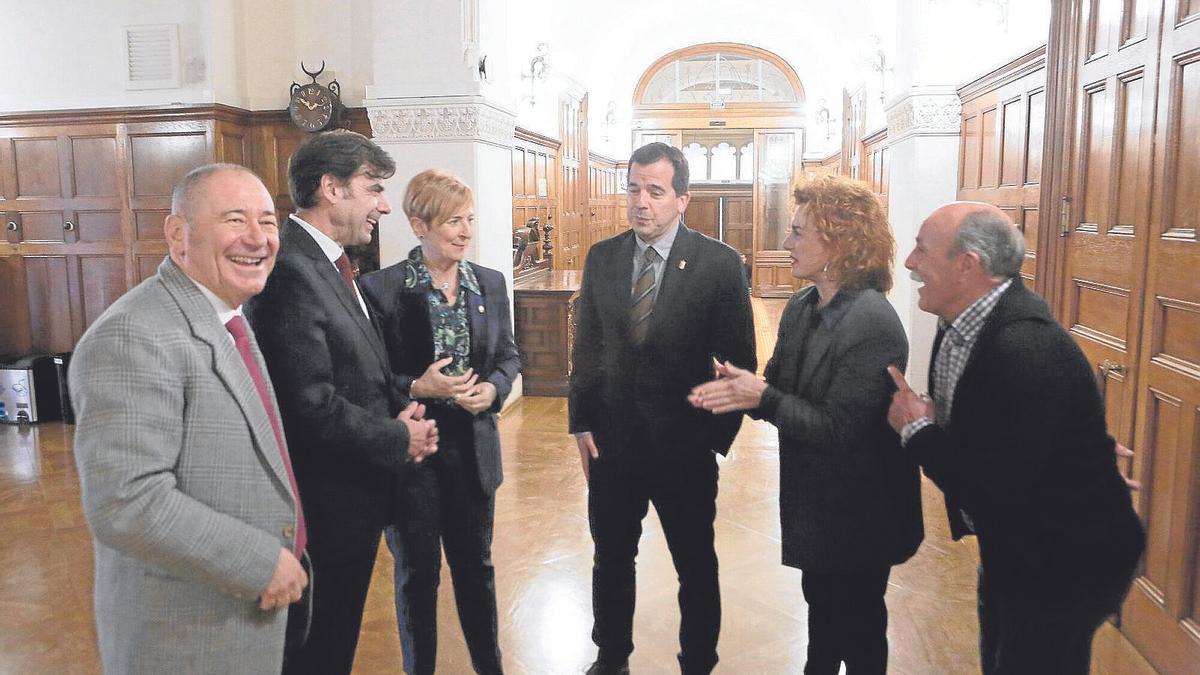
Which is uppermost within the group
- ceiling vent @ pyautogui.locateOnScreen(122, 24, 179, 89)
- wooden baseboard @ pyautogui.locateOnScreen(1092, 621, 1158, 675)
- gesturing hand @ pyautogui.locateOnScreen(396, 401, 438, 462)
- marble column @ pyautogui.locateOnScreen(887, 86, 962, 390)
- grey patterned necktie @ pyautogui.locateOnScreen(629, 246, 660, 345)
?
ceiling vent @ pyautogui.locateOnScreen(122, 24, 179, 89)

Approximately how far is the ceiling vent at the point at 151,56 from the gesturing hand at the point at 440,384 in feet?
19.6

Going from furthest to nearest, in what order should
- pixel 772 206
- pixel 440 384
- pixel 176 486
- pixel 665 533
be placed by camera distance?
1. pixel 772 206
2. pixel 665 533
3. pixel 440 384
4. pixel 176 486

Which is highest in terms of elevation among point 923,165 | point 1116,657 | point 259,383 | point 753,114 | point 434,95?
point 753,114

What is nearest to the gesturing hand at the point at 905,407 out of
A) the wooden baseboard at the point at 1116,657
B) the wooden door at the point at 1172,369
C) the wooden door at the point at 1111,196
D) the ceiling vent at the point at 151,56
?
the wooden door at the point at 1172,369

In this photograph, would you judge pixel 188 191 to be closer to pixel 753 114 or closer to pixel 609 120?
pixel 609 120

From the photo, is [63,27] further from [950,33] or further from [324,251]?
[950,33]

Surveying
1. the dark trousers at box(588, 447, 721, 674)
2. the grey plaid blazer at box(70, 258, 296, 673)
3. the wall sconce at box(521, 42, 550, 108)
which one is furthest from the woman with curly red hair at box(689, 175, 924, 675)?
the wall sconce at box(521, 42, 550, 108)

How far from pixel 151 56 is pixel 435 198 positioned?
5956 mm

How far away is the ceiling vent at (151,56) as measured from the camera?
7.16m

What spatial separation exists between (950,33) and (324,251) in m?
6.16

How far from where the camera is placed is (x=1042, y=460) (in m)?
1.81

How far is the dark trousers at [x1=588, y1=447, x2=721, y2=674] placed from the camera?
2.77 metres

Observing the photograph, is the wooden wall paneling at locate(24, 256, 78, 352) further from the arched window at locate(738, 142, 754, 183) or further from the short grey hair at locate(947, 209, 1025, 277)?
the arched window at locate(738, 142, 754, 183)

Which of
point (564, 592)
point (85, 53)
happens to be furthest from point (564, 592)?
point (85, 53)
